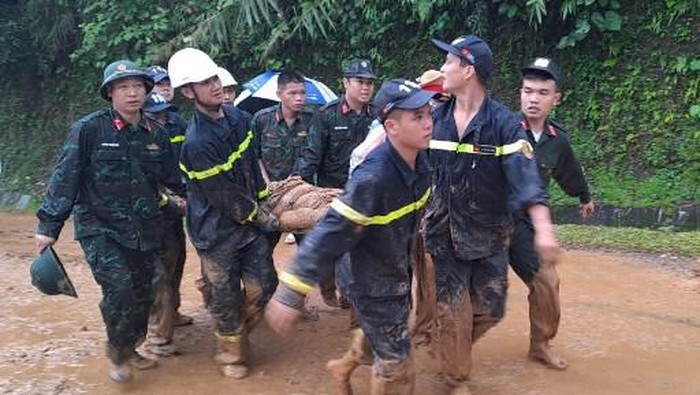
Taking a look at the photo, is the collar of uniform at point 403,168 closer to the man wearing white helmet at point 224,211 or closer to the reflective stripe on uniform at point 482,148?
the reflective stripe on uniform at point 482,148

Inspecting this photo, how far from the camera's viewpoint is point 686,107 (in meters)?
10.1

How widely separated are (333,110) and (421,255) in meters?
2.43

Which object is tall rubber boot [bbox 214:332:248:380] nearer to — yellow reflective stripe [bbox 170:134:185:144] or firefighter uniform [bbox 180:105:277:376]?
firefighter uniform [bbox 180:105:277:376]

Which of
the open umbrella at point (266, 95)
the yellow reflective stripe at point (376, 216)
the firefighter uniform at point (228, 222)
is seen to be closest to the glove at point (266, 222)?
the firefighter uniform at point (228, 222)

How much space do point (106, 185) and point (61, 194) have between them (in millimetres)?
273

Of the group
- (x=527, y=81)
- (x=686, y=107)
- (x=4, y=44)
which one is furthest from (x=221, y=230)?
(x=4, y=44)

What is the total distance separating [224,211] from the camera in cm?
494

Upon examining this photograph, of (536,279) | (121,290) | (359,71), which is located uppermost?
Answer: (359,71)

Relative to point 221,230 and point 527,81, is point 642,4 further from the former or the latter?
point 221,230

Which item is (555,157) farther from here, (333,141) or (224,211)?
(333,141)

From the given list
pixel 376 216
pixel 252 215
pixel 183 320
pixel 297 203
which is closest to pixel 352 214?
pixel 376 216

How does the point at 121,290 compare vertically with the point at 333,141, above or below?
below

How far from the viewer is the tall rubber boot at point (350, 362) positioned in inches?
170

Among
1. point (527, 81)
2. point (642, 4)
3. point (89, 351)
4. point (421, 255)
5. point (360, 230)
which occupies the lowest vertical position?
point (89, 351)
